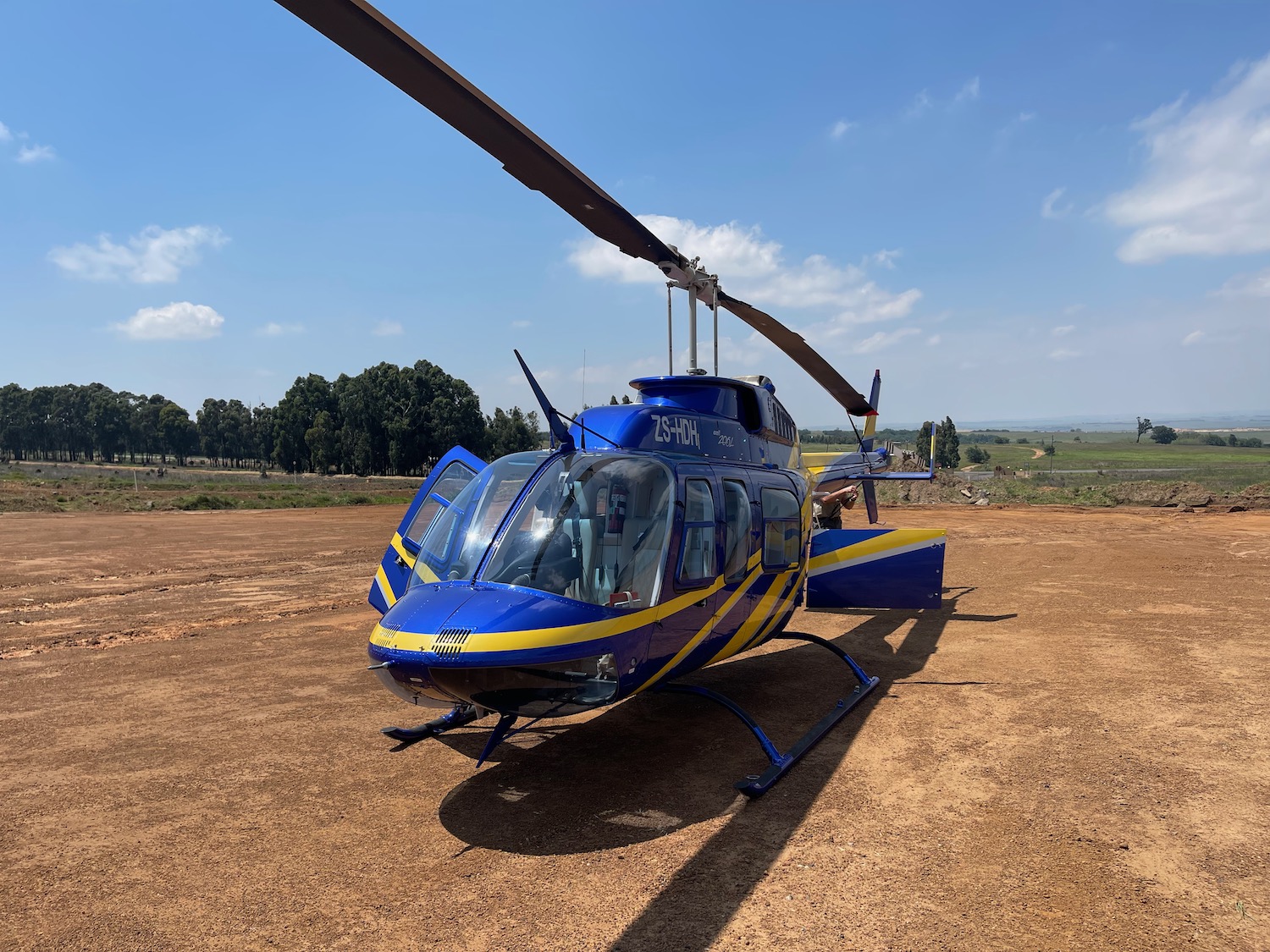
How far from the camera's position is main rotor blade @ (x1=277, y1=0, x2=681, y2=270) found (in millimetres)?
3062

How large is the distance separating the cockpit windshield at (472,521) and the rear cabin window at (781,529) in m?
2.60

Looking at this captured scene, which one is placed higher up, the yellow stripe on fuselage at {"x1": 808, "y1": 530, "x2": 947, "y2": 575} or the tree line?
the tree line

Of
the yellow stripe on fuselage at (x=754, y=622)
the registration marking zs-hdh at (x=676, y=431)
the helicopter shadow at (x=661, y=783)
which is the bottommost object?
the helicopter shadow at (x=661, y=783)

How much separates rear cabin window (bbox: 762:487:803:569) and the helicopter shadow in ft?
5.17

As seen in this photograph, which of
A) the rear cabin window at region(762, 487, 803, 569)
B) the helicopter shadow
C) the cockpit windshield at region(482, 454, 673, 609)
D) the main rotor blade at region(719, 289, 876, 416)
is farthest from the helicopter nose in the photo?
the main rotor blade at region(719, 289, 876, 416)

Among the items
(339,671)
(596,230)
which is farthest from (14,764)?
(596,230)

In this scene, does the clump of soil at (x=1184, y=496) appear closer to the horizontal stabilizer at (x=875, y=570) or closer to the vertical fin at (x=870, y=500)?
the vertical fin at (x=870, y=500)

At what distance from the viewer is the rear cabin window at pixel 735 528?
6.32m

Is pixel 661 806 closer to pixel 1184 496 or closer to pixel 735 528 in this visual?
pixel 735 528

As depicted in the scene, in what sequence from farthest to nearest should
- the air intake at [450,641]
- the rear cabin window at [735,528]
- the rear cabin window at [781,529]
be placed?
the rear cabin window at [781,529] → the rear cabin window at [735,528] → the air intake at [450,641]

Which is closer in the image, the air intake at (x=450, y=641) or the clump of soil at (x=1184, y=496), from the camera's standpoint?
the air intake at (x=450, y=641)

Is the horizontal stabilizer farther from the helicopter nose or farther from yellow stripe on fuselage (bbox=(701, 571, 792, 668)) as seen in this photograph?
the helicopter nose

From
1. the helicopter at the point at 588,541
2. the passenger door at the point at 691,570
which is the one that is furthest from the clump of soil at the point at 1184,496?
the passenger door at the point at 691,570

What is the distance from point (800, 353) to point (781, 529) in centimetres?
332
